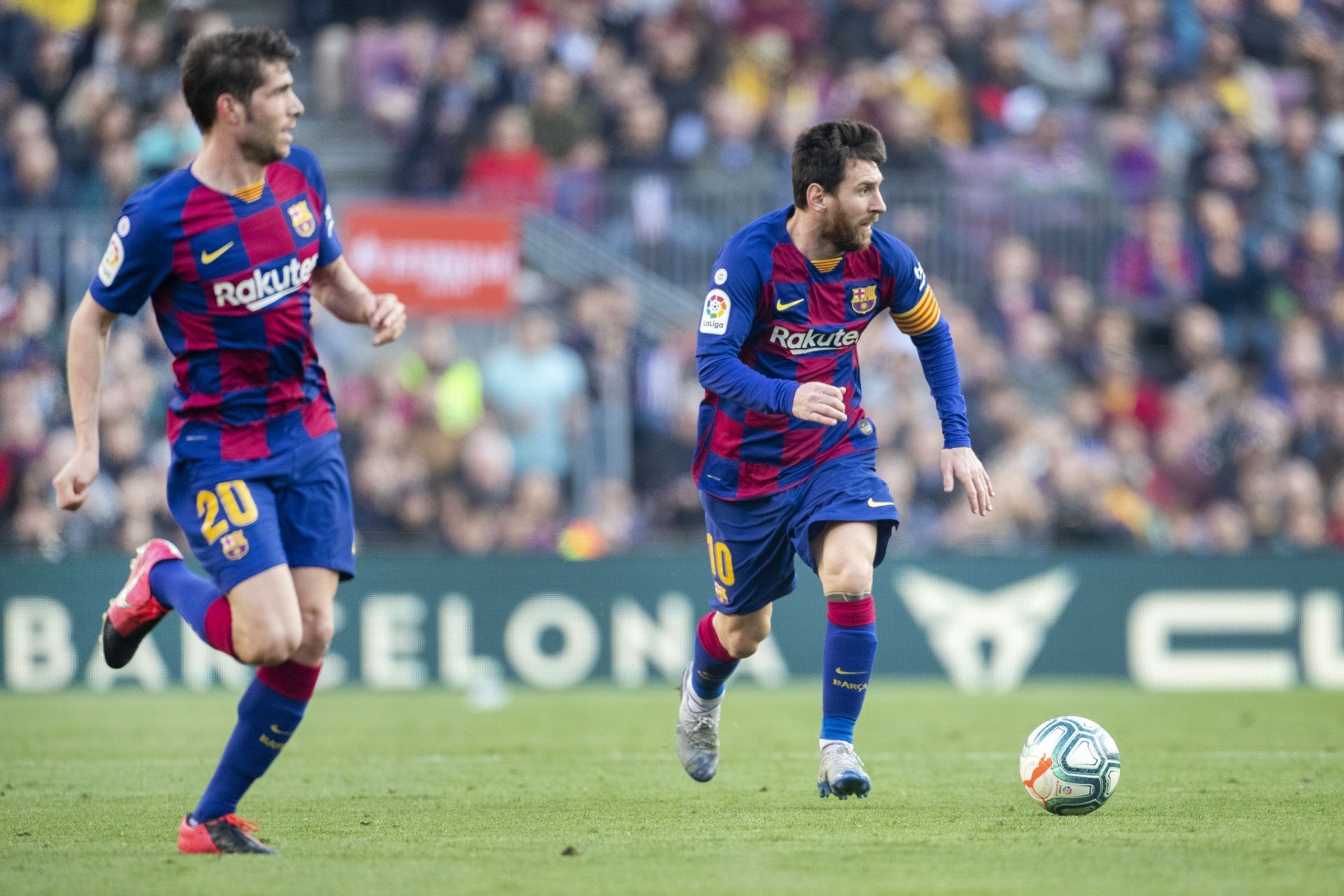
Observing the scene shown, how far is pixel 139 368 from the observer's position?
14.5 meters

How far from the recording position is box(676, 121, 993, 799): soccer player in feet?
22.3

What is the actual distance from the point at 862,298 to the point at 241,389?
8.18 feet

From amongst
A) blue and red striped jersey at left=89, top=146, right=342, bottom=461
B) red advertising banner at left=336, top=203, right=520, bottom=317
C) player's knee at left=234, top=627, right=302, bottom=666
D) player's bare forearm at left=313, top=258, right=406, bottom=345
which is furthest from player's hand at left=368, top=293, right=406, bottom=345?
red advertising banner at left=336, top=203, right=520, bottom=317

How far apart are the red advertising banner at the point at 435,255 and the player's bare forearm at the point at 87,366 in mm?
8767

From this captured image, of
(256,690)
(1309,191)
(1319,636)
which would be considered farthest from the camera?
(1309,191)

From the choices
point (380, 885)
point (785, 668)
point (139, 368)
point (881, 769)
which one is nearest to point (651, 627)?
point (785, 668)

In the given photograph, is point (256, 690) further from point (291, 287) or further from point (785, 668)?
point (785, 668)

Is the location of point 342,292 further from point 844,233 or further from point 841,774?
point 841,774

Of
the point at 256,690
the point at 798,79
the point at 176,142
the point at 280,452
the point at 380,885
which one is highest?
the point at 798,79

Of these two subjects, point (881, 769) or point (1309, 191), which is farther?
point (1309, 191)

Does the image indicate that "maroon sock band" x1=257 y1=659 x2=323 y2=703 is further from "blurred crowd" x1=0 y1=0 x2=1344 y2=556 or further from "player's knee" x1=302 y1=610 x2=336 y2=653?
"blurred crowd" x1=0 y1=0 x2=1344 y2=556

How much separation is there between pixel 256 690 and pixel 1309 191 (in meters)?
13.5

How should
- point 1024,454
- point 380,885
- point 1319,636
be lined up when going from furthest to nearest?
point 1024,454 < point 1319,636 < point 380,885

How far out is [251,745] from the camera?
5852 millimetres
